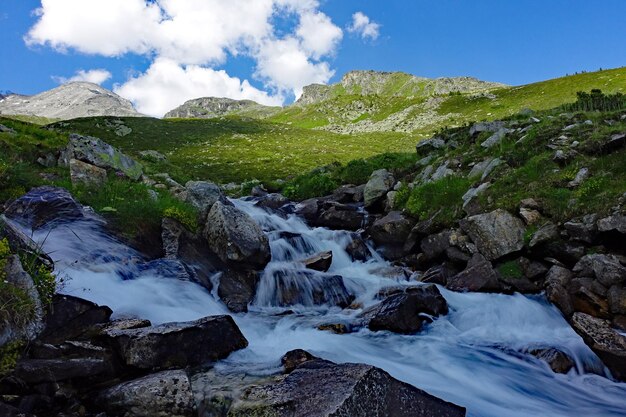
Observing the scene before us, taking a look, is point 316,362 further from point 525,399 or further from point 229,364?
point 525,399

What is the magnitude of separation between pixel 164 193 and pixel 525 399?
1411 centimetres

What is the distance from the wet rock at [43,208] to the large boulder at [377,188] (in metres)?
13.1

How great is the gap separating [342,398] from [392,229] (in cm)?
1251

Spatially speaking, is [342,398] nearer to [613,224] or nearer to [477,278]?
[477,278]

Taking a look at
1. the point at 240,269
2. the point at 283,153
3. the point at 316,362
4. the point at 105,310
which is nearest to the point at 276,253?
the point at 240,269

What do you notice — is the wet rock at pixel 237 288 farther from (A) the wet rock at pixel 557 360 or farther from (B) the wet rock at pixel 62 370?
(A) the wet rock at pixel 557 360

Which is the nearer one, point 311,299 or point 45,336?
point 45,336

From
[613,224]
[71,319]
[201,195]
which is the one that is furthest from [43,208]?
[613,224]

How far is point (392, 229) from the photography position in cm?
1694

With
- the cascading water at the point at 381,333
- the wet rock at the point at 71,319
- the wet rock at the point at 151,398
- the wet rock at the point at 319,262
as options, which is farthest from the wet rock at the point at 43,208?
the wet rock at the point at 319,262

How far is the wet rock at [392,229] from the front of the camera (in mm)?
16766

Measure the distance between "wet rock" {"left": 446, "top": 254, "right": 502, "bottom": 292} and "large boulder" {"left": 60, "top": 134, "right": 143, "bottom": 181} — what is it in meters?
13.9

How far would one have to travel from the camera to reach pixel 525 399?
26.3ft

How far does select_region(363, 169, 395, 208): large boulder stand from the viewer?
67.7ft
